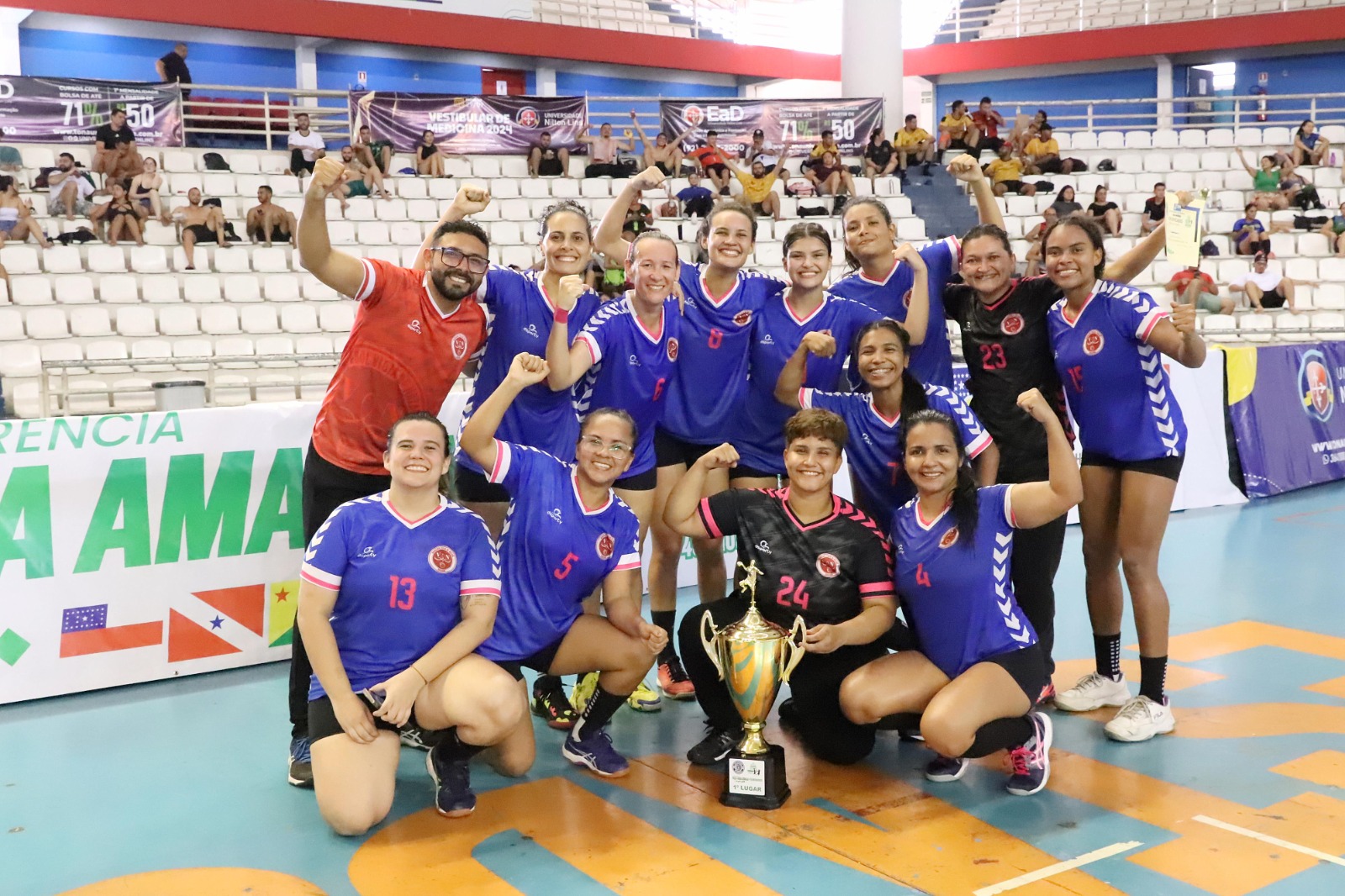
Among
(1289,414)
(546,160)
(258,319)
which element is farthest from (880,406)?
(546,160)

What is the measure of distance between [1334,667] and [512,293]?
3.76 m

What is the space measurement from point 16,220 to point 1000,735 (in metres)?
11.4

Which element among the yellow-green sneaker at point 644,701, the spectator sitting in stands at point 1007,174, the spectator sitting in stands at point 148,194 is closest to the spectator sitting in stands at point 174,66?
the spectator sitting in stands at point 148,194

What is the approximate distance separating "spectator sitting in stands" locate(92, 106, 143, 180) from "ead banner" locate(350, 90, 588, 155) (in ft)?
9.01

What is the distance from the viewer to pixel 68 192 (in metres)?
11.9

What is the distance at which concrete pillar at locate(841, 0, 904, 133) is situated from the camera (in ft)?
55.9

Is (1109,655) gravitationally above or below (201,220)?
below

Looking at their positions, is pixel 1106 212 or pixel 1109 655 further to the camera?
pixel 1106 212

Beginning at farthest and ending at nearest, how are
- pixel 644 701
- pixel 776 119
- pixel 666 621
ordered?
pixel 776 119
pixel 666 621
pixel 644 701

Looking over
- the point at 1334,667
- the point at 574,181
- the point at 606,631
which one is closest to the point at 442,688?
the point at 606,631

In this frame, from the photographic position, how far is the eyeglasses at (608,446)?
12.1 feet

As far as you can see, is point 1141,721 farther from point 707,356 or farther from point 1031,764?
point 707,356

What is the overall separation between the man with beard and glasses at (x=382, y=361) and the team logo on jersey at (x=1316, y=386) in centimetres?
783

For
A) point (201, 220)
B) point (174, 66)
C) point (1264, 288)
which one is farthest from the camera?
point (174, 66)
